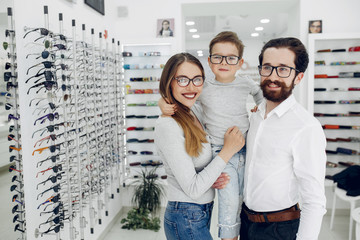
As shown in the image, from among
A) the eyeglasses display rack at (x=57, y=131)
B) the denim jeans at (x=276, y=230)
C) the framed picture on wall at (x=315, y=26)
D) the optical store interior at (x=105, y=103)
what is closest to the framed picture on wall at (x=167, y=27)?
the optical store interior at (x=105, y=103)

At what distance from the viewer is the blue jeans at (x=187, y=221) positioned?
1.43 metres

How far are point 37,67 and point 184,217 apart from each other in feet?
5.66

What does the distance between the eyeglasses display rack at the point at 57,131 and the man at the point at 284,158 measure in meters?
1.67

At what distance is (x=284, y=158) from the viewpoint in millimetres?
1356

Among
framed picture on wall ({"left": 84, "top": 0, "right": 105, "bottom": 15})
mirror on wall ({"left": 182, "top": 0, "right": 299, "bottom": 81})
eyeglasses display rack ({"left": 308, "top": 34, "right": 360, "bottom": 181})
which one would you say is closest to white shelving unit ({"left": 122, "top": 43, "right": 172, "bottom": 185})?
framed picture on wall ({"left": 84, "top": 0, "right": 105, "bottom": 15})

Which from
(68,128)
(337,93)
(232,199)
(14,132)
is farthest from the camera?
(337,93)

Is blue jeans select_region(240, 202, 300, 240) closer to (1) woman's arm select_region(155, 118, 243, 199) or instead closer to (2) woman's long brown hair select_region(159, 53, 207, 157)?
(1) woman's arm select_region(155, 118, 243, 199)

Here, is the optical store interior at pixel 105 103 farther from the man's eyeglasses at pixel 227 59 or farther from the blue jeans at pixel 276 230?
the blue jeans at pixel 276 230

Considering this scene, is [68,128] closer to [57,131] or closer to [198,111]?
[57,131]

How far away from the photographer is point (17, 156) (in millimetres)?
2051

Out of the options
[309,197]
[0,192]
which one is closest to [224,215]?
[309,197]

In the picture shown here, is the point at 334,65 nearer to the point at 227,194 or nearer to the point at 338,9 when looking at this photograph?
the point at 338,9

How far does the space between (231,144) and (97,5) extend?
2929mm

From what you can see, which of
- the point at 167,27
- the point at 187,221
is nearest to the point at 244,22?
the point at 167,27
